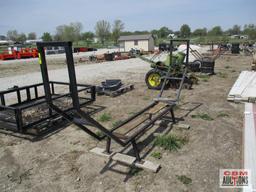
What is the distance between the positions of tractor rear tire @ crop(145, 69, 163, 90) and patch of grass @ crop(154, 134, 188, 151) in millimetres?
4171

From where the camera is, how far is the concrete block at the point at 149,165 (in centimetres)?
308

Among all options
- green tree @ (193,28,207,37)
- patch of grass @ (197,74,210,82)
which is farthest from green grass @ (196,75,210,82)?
green tree @ (193,28,207,37)

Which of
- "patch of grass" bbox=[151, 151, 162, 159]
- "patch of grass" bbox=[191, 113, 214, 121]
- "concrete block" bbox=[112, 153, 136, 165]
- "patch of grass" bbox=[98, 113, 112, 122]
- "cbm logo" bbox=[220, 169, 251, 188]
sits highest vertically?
"patch of grass" bbox=[98, 113, 112, 122]

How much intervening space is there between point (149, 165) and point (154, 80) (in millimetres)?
5368

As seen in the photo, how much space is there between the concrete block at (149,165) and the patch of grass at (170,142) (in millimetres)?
606

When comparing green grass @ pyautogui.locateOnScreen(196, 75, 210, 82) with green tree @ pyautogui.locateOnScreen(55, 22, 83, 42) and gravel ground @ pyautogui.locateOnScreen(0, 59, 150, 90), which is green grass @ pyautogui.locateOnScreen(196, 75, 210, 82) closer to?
gravel ground @ pyautogui.locateOnScreen(0, 59, 150, 90)

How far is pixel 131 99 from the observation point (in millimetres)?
6828

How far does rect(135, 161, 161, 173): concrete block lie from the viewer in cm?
308

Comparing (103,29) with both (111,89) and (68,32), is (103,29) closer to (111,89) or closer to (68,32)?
(68,32)

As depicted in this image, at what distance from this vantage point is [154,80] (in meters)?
8.24

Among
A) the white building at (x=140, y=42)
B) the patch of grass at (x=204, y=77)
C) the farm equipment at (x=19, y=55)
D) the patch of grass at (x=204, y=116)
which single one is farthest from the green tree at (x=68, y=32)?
the patch of grass at (x=204, y=116)

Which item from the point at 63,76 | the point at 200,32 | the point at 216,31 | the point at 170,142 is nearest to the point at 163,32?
the point at 200,32

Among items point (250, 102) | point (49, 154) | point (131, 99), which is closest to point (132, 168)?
point (49, 154)

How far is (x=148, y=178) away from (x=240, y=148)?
1.74 meters
